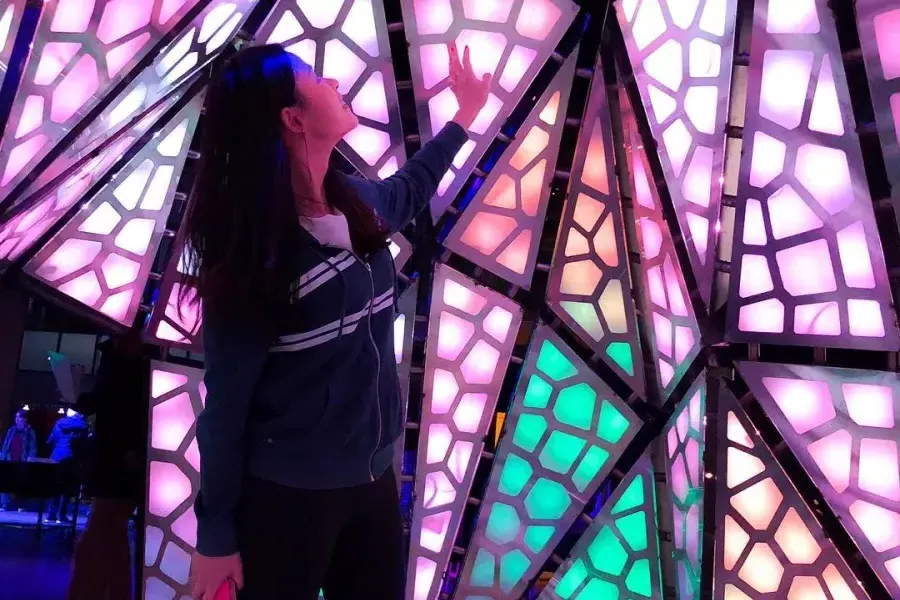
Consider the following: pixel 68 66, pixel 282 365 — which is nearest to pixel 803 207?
pixel 282 365

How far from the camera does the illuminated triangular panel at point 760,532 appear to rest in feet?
8.20

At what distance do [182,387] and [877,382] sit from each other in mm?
2377

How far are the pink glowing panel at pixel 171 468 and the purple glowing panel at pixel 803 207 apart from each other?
1.97m

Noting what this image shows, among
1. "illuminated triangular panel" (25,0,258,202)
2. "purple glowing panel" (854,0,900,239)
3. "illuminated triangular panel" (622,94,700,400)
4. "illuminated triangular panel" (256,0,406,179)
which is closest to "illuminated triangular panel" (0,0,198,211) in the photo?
"illuminated triangular panel" (25,0,258,202)

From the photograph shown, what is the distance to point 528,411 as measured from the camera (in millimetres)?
3045

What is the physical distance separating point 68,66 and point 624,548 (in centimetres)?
247

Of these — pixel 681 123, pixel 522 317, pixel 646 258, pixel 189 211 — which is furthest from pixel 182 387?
pixel 681 123

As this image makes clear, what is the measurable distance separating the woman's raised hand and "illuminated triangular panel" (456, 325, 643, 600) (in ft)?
3.72

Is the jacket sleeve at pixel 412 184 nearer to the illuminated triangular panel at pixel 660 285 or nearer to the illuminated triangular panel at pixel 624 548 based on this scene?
the illuminated triangular panel at pixel 660 285

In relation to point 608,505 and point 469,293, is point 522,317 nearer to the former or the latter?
point 469,293

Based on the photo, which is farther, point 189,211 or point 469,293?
point 469,293

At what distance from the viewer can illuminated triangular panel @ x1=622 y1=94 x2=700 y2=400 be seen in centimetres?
282

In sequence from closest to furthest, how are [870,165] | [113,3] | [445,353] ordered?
[113,3]
[870,165]
[445,353]

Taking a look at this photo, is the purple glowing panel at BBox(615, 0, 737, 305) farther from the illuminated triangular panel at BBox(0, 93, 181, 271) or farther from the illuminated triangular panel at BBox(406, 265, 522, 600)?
the illuminated triangular panel at BBox(0, 93, 181, 271)
